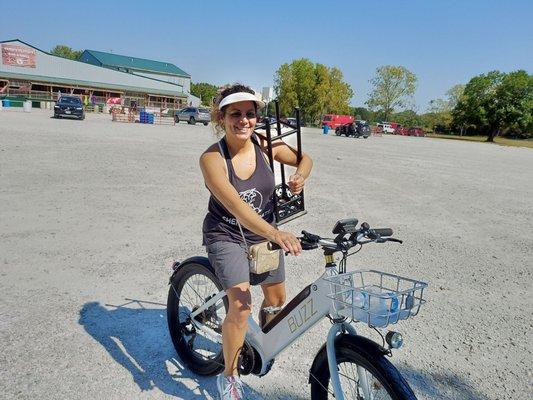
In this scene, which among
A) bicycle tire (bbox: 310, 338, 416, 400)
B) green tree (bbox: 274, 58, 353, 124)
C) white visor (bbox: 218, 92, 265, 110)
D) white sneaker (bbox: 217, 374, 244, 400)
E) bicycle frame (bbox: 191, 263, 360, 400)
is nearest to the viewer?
bicycle tire (bbox: 310, 338, 416, 400)

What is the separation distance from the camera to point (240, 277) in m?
2.32

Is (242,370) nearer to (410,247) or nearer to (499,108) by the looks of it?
(410,247)

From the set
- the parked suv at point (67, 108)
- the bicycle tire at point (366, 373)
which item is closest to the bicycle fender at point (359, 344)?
the bicycle tire at point (366, 373)

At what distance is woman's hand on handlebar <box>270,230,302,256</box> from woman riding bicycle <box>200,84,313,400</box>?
13.2 inches

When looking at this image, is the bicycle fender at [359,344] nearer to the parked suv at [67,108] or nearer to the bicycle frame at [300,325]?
the bicycle frame at [300,325]

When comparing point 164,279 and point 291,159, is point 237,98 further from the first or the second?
point 164,279

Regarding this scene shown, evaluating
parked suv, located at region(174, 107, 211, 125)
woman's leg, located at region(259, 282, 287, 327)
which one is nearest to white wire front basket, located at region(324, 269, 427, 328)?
woman's leg, located at region(259, 282, 287, 327)

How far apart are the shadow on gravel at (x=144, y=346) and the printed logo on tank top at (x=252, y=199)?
1297 mm

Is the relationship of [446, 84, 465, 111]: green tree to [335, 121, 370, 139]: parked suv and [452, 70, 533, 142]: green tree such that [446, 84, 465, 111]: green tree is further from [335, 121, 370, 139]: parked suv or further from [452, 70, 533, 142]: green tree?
[335, 121, 370, 139]: parked suv

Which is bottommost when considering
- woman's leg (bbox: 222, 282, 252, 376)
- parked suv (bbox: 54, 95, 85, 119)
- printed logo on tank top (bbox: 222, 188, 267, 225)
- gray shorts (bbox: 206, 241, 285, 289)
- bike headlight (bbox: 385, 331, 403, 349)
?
woman's leg (bbox: 222, 282, 252, 376)

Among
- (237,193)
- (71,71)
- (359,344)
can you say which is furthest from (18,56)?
(359,344)

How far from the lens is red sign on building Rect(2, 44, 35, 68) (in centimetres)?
5262

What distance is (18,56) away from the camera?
176 feet

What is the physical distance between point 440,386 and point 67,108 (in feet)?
106
